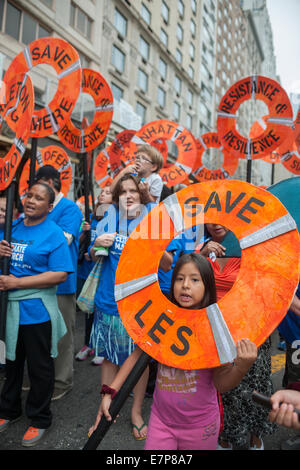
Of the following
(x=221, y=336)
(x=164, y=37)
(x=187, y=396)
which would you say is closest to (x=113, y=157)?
(x=187, y=396)

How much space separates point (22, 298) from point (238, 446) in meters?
1.73

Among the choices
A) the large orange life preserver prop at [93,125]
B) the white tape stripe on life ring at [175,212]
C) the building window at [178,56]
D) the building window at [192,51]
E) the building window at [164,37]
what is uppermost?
the building window at [192,51]

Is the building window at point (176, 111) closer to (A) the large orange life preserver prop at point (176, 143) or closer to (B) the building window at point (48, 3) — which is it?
(B) the building window at point (48, 3)

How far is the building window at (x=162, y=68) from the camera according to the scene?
73.0 feet

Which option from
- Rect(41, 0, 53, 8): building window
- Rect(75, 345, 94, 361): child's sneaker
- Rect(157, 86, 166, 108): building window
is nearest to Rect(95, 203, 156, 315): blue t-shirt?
Rect(75, 345, 94, 361): child's sneaker

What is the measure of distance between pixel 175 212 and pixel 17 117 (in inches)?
66.7

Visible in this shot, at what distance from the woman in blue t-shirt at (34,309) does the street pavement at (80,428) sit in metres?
0.09

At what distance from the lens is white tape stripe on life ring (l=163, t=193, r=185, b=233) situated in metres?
1.33

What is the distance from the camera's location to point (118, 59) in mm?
18672

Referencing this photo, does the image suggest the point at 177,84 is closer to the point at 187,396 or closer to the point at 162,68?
the point at 162,68

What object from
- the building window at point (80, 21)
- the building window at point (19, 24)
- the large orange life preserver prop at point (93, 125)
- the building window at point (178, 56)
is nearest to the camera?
the large orange life preserver prop at point (93, 125)

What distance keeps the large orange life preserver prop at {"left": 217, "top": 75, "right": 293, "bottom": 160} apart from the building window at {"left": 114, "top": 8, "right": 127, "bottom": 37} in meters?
17.1

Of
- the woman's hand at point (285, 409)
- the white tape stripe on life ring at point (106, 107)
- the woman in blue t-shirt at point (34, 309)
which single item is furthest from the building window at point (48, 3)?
the woman's hand at point (285, 409)

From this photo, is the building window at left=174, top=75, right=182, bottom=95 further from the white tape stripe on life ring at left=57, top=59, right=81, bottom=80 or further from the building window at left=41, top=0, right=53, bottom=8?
the white tape stripe on life ring at left=57, top=59, right=81, bottom=80
